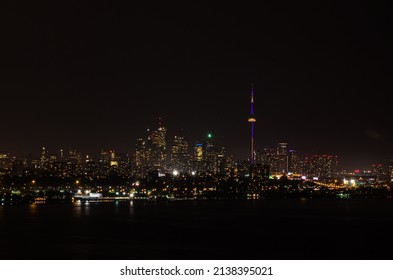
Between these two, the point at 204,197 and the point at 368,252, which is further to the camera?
the point at 204,197

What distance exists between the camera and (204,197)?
164375mm

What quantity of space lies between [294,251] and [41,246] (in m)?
15.6

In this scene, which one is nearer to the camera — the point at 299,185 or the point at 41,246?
the point at 41,246

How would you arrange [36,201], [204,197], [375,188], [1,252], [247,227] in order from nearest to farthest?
[1,252] → [247,227] → [36,201] → [204,197] → [375,188]

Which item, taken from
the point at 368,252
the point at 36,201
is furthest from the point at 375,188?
the point at 368,252

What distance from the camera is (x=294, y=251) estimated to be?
38.9 m

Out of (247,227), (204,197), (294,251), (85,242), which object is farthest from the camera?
(204,197)

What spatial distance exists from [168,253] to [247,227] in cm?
2047

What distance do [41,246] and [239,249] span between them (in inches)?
484

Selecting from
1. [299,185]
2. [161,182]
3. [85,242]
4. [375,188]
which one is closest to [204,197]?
[161,182]

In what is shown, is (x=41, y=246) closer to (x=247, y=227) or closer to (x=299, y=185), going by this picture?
(x=247, y=227)

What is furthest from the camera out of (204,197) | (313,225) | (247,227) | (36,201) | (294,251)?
(204,197)

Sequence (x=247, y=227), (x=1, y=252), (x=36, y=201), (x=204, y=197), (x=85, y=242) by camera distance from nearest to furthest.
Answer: (x=1, y=252) < (x=85, y=242) < (x=247, y=227) < (x=36, y=201) < (x=204, y=197)

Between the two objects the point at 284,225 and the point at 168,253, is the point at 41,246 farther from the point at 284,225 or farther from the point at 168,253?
the point at 284,225
